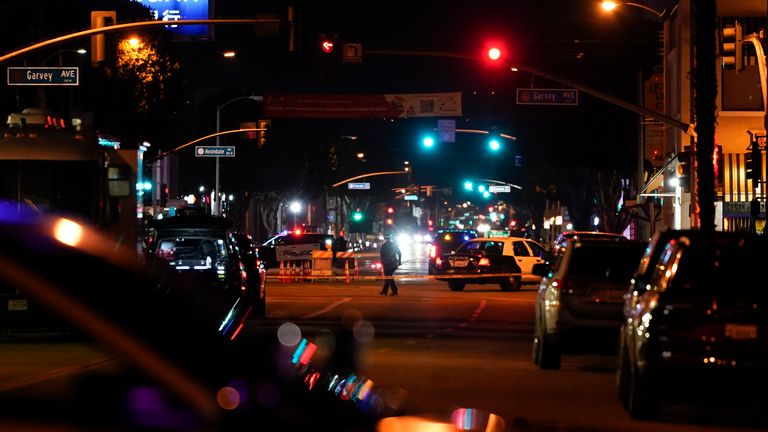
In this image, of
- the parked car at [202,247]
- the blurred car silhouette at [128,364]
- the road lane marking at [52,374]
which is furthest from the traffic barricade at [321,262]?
the road lane marking at [52,374]

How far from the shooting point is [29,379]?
159 inches

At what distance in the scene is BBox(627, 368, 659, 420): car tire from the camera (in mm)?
10914

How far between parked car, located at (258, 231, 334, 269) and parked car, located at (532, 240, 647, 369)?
30.9 meters

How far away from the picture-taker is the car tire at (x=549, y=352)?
49.9 ft

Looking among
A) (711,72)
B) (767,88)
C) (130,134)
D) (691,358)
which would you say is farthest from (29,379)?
(130,134)

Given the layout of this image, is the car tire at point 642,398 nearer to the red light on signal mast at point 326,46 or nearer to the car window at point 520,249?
the red light on signal mast at point 326,46

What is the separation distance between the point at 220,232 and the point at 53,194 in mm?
3285

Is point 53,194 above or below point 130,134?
below

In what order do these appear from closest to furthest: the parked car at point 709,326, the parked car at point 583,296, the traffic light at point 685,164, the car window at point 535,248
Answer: the parked car at point 709,326 < the parked car at point 583,296 < the traffic light at point 685,164 < the car window at point 535,248

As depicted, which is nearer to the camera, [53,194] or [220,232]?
[53,194]

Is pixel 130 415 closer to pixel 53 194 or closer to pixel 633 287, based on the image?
pixel 633 287

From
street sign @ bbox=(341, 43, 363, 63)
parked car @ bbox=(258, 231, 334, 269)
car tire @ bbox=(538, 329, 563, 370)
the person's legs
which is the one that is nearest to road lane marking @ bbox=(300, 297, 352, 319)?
the person's legs

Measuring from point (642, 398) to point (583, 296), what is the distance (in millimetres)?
4191

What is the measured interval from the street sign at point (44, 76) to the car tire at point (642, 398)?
16581 mm
